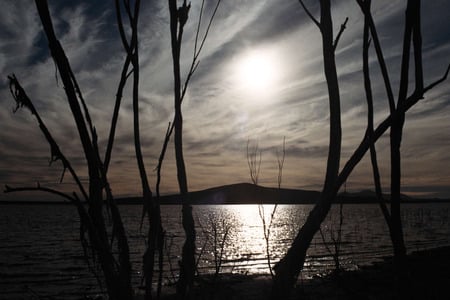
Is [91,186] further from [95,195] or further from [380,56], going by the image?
[380,56]

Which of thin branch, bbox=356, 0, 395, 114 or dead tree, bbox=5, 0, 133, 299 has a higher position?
thin branch, bbox=356, 0, 395, 114

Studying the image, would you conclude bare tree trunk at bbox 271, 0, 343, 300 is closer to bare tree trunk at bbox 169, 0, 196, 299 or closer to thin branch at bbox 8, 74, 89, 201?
bare tree trunk at bbox 169, 0, 196, 299

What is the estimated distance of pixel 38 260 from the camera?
2784 centimetres

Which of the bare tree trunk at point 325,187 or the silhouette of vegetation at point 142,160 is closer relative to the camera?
the silhouette of vegetation at point 142,160

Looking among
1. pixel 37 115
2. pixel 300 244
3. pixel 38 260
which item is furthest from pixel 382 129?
pixel 38 260

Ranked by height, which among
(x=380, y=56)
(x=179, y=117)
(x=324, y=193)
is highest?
(x=380, y=56)

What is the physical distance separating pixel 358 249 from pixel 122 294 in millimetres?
34009

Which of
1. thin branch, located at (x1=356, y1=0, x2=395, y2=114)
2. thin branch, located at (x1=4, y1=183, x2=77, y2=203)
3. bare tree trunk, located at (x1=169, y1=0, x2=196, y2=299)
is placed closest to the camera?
thin branch, located at (x1=4, y1=183, x2=77, y2=203)

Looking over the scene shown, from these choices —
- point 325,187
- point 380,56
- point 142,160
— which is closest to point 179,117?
point 142,160

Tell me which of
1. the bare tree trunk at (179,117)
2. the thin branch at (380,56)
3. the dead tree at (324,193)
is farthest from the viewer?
Answer: the dead tree at (324,193)

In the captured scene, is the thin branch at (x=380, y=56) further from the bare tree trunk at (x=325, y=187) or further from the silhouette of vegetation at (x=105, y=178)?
the silhouette of vegetation at (x=105, y=178)

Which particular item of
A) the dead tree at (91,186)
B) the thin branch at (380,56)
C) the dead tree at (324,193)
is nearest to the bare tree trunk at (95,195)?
the dead tree at (91,186)

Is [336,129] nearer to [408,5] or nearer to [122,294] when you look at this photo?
[408,5]

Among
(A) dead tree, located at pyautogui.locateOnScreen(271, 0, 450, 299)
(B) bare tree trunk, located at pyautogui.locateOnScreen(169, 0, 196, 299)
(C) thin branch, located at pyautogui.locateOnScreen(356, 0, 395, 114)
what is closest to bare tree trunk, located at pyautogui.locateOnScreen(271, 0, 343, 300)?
(A) dead tree, located at pyautogui.locateOnScreen(271, 0, 450, 299)
